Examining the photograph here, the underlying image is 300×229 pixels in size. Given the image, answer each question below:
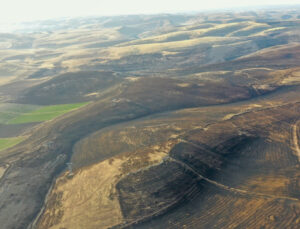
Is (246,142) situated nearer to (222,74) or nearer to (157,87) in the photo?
(157,87)

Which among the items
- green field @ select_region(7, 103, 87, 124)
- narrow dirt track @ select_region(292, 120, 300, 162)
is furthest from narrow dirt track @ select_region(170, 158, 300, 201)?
green field @ select_region(7, 103, 87, 124)

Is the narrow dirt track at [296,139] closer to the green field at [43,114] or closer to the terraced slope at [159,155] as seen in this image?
the terraced slope at [159,155]

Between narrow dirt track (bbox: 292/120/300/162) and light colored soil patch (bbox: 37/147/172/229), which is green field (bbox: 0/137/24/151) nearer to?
light colored soil patch (bbox: 37/147/172/229)

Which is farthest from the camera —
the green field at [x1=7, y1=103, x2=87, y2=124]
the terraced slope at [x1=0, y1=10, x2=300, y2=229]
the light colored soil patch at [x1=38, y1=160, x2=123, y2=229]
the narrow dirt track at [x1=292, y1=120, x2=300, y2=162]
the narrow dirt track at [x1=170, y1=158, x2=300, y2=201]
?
the green field at [x1=7, y1=103, x2=87, y2=124]

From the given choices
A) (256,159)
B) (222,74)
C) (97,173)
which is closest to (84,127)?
(97,173)

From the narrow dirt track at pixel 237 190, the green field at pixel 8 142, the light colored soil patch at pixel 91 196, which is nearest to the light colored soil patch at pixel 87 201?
the light colored soil patch at pixel 91 196
